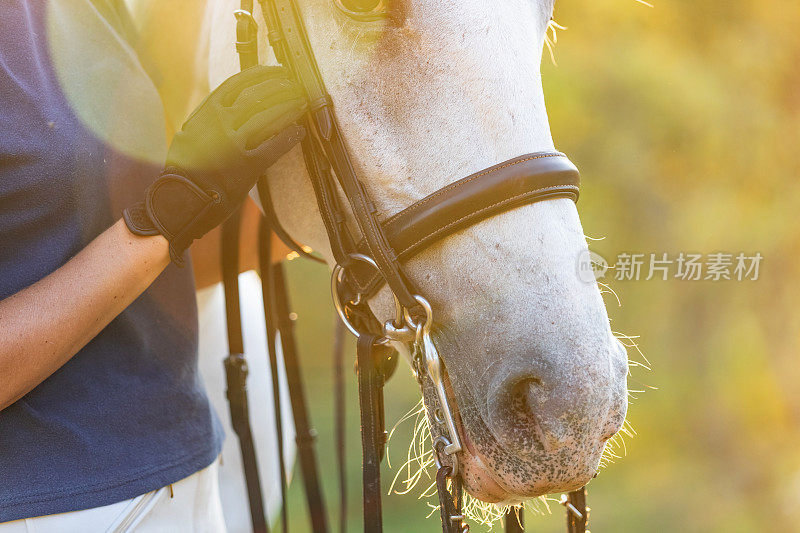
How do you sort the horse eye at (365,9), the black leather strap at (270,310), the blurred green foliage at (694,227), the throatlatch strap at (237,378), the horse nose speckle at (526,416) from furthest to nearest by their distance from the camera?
1. the blurred green foliage at (694,227)
2. the black leather strap at (270,310)
3. the throatlatch strap at (237,378)
4. the horse eye at (365,9)
5. the horse nose speckle at (526,416)

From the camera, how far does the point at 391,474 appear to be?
6.91 m

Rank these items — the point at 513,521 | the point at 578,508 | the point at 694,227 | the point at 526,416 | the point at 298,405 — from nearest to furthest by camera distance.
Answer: the point at 526,416
the point at 578,508
the point at 513,521
the point at 298,405
the point at 694,227

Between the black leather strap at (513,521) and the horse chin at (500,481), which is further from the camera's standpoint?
the black leather strap at (513,521)

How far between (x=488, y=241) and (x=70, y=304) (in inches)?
29.4

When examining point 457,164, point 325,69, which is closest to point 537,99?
point 457,164

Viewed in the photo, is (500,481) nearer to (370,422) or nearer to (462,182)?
(370,422)

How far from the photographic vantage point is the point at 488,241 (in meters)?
1.15

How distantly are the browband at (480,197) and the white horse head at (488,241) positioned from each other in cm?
2

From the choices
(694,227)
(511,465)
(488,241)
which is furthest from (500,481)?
(694,227)

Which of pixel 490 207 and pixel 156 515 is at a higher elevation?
pixel 490 207

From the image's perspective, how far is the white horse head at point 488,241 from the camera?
1.10 meters

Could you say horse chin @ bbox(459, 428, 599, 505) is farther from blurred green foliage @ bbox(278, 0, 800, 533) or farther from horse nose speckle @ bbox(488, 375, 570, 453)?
blurred green foliage @ bbox(278, 0, 800, 533)

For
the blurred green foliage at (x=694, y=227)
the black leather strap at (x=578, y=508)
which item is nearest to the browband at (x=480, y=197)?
the black leather strap at (x=578, y=508)

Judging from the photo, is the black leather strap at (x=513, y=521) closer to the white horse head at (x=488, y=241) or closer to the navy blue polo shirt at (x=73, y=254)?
the white horse head at (x=488, y=241)
